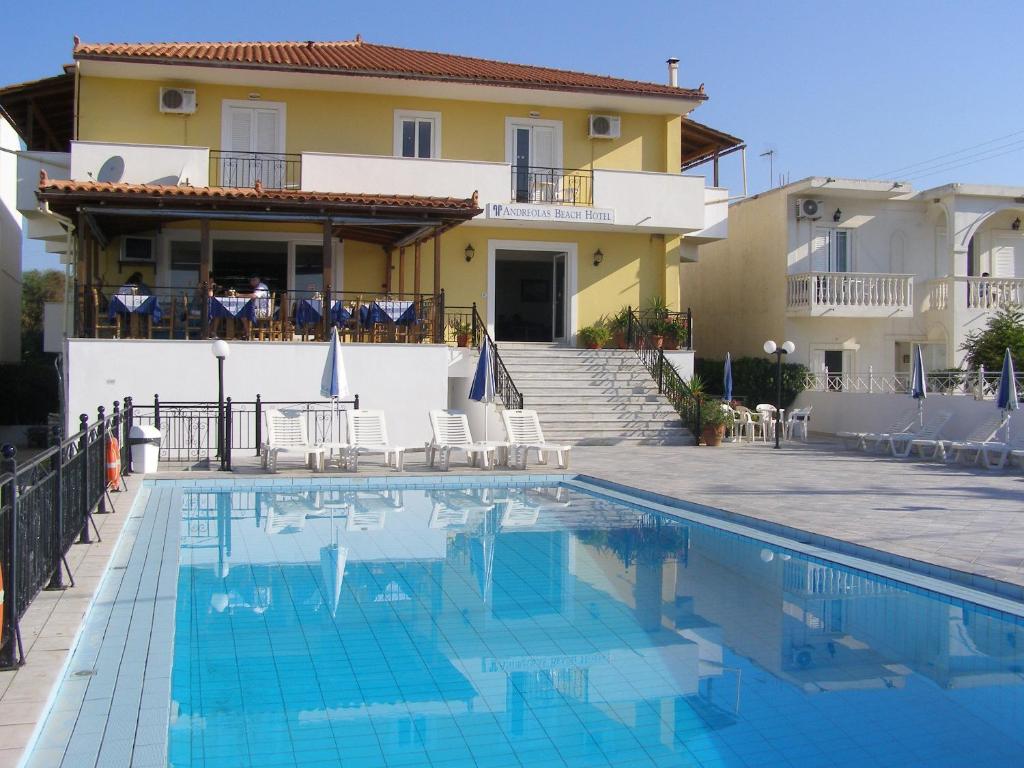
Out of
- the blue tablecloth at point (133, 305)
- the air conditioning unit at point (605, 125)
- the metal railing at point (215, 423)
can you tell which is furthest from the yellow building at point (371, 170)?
the metal railing at point (215, 423)

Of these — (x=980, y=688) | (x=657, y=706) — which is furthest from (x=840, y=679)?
(x=657, y=706)

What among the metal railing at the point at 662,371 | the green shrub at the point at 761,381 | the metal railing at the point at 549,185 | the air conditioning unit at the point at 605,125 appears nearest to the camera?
the metal railing at the point at 662,371

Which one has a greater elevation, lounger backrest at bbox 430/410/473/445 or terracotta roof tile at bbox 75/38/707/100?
terracotta roof tile at bbox 75/38/707/100

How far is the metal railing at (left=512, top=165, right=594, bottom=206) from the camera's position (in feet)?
80.0

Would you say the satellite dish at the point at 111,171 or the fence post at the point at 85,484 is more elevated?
the satellite dish at the point at 111,171

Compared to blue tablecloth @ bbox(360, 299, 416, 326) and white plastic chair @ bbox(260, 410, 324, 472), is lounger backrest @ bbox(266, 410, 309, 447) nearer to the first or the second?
white plastic chair @ bbox(260, 410, 324, 472)

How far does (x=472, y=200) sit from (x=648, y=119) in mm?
7512

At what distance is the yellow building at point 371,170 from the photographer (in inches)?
826

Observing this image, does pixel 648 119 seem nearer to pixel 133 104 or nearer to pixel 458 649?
pixel 133 104

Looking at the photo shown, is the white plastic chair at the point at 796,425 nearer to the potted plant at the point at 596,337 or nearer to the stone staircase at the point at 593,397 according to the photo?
the stone staircase at the point at 593,397

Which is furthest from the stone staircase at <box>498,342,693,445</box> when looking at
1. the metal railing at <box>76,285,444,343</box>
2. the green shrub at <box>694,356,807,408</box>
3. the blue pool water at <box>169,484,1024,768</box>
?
the blue pool water at <box>169,484,1024,768</box>

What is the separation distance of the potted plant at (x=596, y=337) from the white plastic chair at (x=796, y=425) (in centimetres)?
469

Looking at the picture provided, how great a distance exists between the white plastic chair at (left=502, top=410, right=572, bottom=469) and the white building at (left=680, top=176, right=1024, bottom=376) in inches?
465

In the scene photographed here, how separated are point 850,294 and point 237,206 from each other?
16.1 meters
